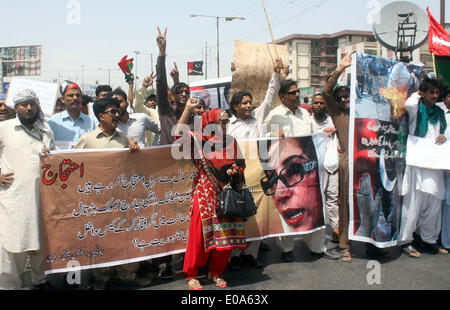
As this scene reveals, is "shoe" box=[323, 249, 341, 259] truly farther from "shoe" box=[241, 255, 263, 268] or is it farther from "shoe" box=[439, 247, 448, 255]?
"shoe" box=[439, 247, 448, 255]

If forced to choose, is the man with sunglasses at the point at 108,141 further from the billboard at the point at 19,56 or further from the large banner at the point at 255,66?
the billboard at the point at 19,56

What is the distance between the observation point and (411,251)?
4.62 metres

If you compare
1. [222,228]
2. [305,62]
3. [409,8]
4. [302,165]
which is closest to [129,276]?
[222,228]

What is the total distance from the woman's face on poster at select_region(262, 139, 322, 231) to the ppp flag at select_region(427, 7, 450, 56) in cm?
375

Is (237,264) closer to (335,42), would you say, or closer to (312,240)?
(312,240)

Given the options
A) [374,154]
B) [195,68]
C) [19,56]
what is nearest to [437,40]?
[374,154]

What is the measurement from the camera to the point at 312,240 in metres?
4.62

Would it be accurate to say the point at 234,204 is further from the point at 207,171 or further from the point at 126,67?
the point at 126,67

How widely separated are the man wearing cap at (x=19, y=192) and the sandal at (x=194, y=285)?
1.32 metres

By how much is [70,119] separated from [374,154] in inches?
129

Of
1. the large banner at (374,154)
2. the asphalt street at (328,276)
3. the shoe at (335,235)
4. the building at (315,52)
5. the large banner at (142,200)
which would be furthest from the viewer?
the building at (315,52)

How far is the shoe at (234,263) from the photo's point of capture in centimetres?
422

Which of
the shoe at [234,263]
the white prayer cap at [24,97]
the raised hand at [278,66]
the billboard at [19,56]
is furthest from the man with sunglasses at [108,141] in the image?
the billboard at [19,56]

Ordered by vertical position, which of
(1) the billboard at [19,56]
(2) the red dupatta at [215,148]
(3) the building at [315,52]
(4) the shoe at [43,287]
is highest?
(3) the building at [315,52]
